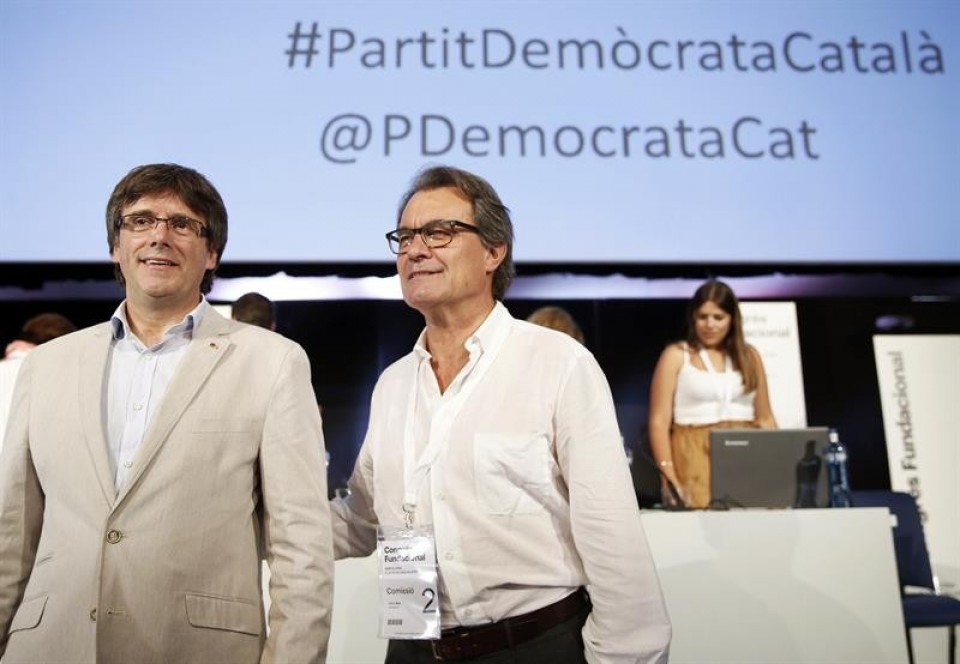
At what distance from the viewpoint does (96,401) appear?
62.9 inches

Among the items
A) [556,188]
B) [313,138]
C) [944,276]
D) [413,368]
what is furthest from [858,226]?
[413,368]

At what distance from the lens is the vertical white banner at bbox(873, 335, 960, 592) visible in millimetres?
5027

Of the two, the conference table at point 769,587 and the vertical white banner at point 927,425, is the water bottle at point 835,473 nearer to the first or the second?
the conference table at point 769,587

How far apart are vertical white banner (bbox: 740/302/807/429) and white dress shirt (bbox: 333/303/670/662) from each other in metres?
3.63

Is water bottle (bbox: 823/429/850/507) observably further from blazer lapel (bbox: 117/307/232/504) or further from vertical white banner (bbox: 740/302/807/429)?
blazer lapel (bbox: 117/307/232/504)

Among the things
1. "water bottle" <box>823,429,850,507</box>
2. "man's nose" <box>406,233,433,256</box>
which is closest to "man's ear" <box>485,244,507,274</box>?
"man's nose" <box>406,233,433,256</box>

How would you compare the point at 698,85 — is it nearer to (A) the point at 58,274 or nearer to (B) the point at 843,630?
(B) the point at 843,630

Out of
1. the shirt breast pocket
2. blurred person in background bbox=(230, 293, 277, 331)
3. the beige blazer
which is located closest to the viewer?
the beige blazer

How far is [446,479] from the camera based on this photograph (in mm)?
1715

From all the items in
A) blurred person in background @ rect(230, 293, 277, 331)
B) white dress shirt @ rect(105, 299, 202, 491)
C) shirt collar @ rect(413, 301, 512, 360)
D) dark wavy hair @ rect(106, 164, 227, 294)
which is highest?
blurred person in background @ rect(230, 293, 277, 331)

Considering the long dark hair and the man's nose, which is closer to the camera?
the man's nose

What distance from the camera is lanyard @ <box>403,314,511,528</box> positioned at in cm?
174

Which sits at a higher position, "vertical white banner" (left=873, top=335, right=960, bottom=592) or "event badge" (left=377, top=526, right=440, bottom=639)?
"vertical white banner" (left=873, top=335, right=960, bottom=592)

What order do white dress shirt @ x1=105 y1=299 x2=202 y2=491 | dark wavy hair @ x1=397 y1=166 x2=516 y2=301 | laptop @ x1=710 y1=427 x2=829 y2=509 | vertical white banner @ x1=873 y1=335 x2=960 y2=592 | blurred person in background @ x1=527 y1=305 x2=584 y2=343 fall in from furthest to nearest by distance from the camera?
1. vertical white banner @ x1=873 y1=335 x2=960 y2=592
2. blurred person in background @ x1=527 y1=305 x2=584 y2=343
3. laptop @ x1=710 y1=427 x2=829 y2=509
4. dark wavy hair @ x1=397 y1=166 x2=516 y2=301
5. white dress shirt @ x1=105 y1=299 x2=202 y2=491
